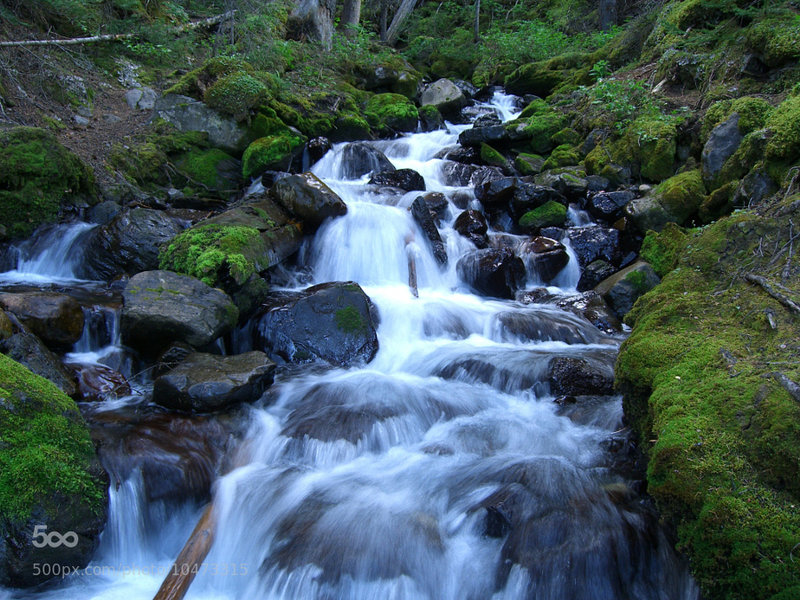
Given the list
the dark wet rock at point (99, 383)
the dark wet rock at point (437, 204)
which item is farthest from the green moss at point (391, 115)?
the dark wet rock at point (99, 383)

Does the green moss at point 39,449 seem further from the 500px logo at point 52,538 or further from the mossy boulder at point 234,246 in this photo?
the mossy boulder at point 234,246

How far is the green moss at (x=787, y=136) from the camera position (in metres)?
6.58

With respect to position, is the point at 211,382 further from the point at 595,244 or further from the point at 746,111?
the point at 746,111

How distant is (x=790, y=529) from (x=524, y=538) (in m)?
1.58

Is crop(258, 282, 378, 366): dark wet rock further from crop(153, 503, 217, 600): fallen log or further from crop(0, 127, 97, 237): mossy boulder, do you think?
crop(0, 127, 97, 237): mossy boulder

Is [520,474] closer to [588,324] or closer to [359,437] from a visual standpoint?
[359,437]

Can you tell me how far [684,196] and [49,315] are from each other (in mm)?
9945

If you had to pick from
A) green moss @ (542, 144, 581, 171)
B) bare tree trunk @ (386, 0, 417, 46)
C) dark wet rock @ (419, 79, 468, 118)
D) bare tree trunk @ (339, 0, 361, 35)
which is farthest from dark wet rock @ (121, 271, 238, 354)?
bare tree trunk @ (386, 0, 417, 46)

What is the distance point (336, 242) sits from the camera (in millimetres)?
9039

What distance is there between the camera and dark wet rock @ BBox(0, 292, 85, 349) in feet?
17.7

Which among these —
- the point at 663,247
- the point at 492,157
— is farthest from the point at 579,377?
the point at 492,157

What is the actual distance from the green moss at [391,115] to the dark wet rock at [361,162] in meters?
3.31

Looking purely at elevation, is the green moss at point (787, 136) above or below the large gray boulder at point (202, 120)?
below

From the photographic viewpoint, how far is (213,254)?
6738 mm
